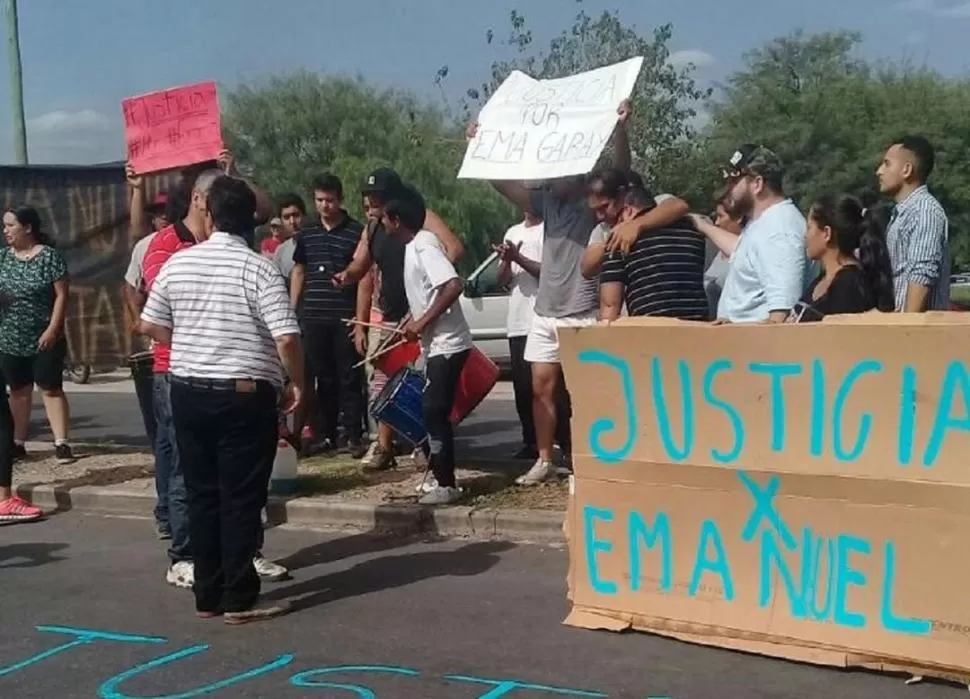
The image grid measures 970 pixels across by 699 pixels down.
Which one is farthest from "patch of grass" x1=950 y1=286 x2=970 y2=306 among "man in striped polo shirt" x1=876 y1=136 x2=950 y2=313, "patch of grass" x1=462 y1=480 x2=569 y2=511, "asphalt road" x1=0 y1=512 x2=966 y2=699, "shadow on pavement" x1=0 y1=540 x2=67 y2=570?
"shadow on pavement" x1=0 y1=540 x2=67 y2=570

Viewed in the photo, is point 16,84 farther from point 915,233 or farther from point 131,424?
point 915,233

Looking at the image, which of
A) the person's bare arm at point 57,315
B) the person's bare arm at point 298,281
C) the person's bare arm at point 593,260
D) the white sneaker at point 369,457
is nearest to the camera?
the person's bare arm at point 593,260

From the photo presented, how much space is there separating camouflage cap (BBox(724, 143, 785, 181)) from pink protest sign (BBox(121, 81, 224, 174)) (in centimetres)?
348

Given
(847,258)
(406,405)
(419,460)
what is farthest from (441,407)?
(847,258)

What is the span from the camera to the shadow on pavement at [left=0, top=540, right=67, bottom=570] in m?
6.77

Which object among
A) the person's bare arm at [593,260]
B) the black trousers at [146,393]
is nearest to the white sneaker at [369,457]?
the black trousers at [146,393]

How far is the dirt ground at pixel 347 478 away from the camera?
Result: 7.35 metres

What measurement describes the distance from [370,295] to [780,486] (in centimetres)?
428

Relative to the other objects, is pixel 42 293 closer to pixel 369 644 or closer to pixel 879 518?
pixel 369 644

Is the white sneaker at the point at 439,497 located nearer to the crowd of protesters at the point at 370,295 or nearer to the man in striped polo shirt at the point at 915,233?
the crowd of protesters at the point at 370,295

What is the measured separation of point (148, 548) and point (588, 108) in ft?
10.9

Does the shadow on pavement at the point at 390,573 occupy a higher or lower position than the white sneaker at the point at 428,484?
lower

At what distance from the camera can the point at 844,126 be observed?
107 ft

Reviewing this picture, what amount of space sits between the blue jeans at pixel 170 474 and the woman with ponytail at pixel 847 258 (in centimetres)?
309
